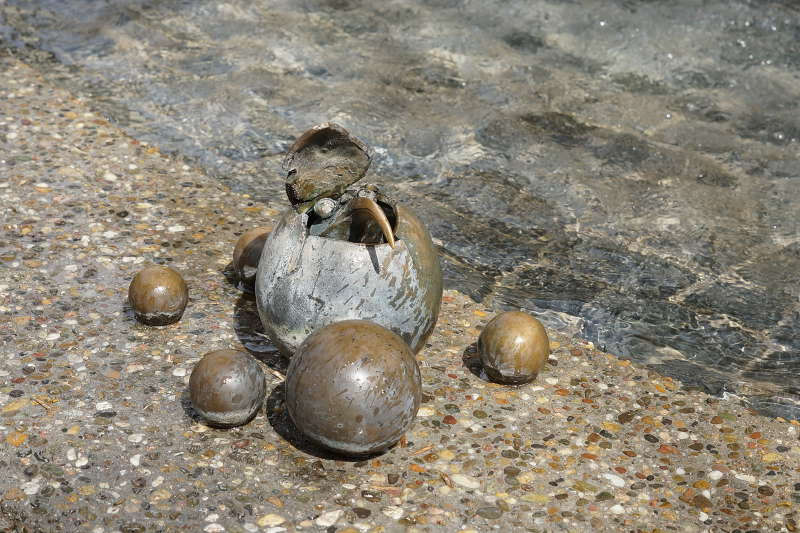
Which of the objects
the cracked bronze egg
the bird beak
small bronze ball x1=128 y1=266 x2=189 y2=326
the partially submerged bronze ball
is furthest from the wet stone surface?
the bird beak

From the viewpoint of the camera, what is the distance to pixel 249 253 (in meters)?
6.10

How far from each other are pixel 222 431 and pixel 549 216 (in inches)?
148

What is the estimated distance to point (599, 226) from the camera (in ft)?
25.0

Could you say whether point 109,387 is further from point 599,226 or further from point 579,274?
point 599,226

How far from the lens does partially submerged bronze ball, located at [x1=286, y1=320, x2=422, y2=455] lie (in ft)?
14.7

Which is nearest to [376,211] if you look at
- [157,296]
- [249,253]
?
[249,253]

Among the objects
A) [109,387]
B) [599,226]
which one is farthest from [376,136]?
[109,387]

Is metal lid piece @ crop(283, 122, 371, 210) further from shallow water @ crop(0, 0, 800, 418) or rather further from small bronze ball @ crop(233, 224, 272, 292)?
shallow water @ crop(0, 0, 800, 418)

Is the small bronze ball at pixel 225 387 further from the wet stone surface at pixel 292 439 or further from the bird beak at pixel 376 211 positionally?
the bird beak at pixel 376 211

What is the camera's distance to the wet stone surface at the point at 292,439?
4.53 meters

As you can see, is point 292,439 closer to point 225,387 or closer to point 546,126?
point 225,387

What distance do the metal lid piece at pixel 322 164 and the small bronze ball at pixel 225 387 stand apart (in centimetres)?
97

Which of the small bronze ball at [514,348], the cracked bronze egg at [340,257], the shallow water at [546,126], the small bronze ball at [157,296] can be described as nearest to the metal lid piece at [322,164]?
the cracked bronze egg at [340,257]

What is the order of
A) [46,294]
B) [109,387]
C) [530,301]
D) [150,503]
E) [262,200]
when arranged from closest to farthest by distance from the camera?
[150,503] < [109,387] < [46,294] < [530,301] < [262,200]
